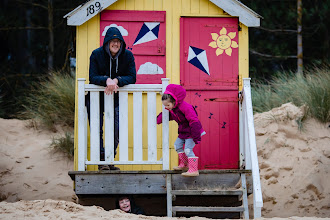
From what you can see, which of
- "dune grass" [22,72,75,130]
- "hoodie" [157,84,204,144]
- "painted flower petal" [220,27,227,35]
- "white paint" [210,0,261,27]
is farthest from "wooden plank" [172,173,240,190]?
"dune grass" [22,72,75,130]

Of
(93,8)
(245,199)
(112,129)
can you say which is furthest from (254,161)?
(93,8)

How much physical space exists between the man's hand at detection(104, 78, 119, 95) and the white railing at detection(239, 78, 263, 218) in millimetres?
1713

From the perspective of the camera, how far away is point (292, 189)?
898 cm

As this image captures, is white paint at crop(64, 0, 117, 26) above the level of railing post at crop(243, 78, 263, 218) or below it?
above

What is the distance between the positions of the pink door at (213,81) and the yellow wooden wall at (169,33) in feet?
0.31

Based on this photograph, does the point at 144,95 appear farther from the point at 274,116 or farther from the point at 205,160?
the point at 274,116

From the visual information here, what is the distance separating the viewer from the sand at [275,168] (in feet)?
28.9

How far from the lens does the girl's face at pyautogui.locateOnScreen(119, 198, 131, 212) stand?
7.23 metres

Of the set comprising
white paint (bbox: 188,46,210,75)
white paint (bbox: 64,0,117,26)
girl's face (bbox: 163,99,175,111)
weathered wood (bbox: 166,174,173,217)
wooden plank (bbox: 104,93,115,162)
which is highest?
white paint (bbox: 64,0,117,26)

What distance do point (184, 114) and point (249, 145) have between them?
99 cm

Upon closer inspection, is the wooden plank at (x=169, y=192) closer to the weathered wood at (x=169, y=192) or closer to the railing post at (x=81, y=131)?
the weathered wood at (x=169, y=192)

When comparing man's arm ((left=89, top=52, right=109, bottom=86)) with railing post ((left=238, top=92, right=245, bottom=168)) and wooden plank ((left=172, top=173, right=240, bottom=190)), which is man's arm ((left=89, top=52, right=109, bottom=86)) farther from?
railing post ((left=238, top=92, right=245, bottom=168))

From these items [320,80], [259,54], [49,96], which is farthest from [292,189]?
[259,54]

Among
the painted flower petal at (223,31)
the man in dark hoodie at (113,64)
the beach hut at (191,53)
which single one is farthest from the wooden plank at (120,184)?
the painted flower petal at (223,31)
